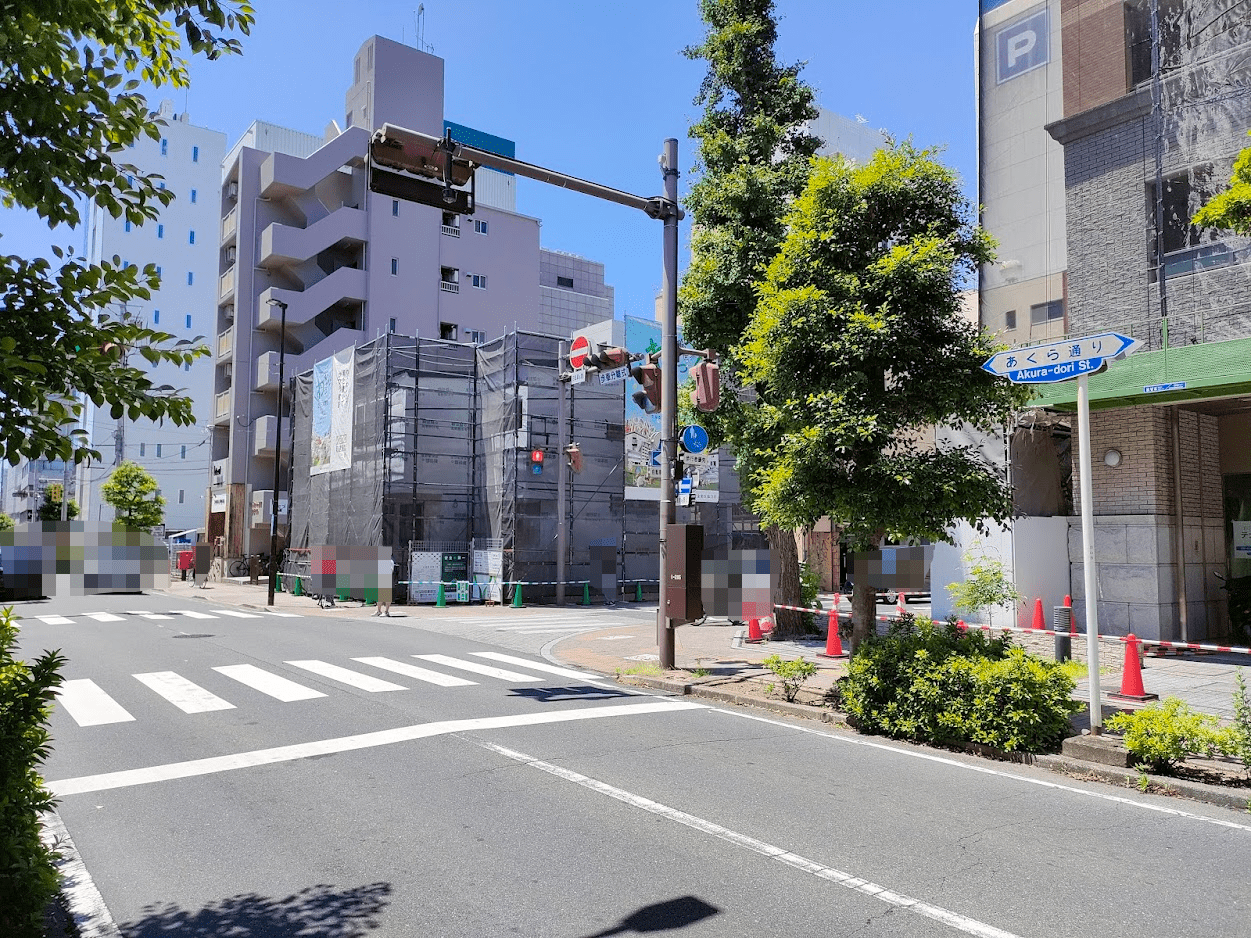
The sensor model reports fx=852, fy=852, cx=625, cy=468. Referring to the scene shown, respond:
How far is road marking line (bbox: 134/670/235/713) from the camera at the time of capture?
1033 centimetres

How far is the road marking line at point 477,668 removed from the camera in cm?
1294

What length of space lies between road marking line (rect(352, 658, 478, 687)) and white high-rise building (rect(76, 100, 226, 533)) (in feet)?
202

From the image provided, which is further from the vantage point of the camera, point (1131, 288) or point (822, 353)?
point (1131, 288)

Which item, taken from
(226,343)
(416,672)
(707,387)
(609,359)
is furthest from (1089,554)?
(226,343)

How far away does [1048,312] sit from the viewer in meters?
16.4

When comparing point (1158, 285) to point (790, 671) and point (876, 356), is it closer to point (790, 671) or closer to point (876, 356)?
point (876, 356)

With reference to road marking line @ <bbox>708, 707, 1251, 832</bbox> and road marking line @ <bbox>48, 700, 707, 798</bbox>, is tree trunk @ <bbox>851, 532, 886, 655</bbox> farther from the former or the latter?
road marking line @ <bbox>48, 700, 707, 798</bbox>

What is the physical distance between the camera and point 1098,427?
48.9ft

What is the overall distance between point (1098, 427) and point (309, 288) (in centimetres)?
3737

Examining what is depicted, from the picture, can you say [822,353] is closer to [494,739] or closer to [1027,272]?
[494,739]

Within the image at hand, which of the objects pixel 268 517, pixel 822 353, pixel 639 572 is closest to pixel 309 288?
pixel 268 517

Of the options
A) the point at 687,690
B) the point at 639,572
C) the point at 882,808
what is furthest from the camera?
the point at 639,572

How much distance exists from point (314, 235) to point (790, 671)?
3877 centimetres

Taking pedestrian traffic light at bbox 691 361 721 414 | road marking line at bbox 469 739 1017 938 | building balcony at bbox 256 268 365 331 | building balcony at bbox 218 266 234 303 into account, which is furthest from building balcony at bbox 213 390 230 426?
road marking line at bbox 469 739 1017 938
